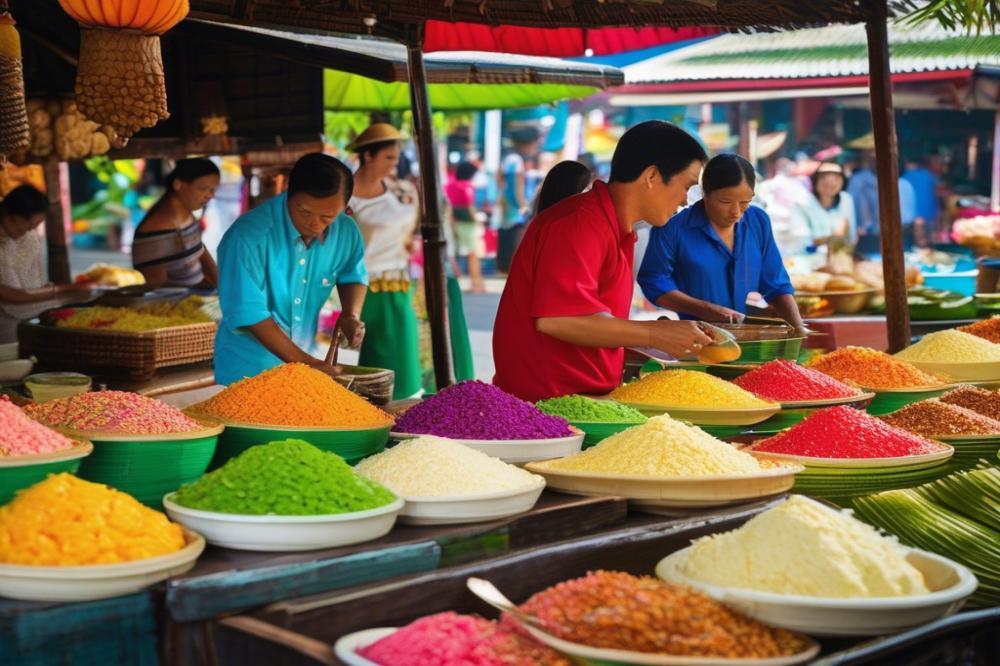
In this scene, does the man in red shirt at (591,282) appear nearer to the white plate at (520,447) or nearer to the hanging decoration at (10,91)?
the white plate at (520,447)

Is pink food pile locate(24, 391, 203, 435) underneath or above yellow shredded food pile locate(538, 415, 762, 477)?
above

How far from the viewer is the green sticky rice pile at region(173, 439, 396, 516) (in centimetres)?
195

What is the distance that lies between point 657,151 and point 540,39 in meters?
3.10

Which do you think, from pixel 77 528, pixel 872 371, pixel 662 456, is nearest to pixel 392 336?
pixel 872 371

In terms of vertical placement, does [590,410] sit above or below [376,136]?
below

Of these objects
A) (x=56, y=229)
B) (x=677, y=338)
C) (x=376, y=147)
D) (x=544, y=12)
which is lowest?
(x=677, y=338)

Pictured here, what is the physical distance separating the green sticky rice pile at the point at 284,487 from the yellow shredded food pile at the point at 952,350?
97.2 inches

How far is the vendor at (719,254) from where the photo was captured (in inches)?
175

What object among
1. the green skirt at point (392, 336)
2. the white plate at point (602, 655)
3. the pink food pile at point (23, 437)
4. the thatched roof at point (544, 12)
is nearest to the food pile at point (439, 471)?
the white plate at point (602, 655)

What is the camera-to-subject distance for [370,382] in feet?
10.7

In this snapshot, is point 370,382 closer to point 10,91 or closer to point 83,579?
point 10,91

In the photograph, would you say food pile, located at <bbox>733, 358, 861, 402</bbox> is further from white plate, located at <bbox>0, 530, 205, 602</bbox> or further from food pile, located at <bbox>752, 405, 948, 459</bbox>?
white plate, located at <bbox>0, 530, 205, 602</bbox>

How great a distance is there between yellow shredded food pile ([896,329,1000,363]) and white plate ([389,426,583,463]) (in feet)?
6.05

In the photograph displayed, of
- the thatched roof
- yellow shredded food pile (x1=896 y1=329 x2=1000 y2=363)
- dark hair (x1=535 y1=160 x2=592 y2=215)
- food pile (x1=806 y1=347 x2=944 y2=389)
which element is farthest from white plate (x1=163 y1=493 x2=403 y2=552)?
dark hair (x1=535 y1=160 x2=592 y2=215)
